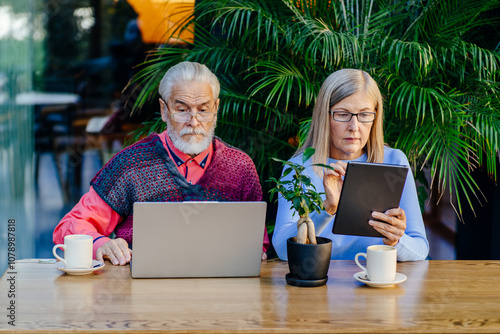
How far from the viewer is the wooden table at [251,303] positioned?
145 centimetres

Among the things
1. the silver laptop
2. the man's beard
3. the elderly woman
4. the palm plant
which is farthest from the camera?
the palm plant

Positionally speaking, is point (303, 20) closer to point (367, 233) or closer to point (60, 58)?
point (367, 233)

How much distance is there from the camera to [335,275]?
1876 millimetres

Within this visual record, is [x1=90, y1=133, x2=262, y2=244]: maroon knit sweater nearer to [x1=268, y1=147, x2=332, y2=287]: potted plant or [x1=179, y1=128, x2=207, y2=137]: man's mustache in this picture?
[x1=179, y1=128, x2=207, y2=137]: man's mustache

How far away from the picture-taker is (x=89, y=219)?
236 cm

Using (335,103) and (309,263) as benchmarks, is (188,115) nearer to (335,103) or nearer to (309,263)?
(335,103)

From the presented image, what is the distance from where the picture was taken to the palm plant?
2.92m

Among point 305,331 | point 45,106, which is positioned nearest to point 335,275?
point 305,331

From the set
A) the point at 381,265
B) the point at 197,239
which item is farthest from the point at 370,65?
the point at 197,239

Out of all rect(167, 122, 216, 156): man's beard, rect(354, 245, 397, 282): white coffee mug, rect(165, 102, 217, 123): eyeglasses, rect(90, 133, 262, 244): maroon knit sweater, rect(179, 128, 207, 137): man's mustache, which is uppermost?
rect(165, 102, 217, 123): eyeglasses

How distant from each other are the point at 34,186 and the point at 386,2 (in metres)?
2.52

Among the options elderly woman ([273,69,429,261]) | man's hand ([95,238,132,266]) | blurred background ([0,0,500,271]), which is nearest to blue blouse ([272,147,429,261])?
elderly woman ([273,69,429,261])

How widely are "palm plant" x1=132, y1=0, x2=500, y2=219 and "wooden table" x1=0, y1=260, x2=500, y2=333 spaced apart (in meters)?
1.17

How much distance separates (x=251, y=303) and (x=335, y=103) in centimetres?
98
